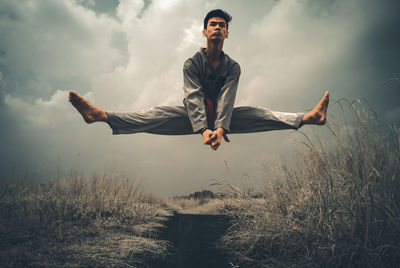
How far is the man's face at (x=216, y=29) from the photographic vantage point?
2295 millimetres

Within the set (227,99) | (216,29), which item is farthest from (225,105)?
(216,29)

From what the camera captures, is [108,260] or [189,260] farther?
[189,260]

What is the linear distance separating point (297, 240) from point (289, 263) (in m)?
0.25

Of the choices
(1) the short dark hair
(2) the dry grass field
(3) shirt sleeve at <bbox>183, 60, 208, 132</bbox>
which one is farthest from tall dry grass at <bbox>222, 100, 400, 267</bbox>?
(1) the short dark hair

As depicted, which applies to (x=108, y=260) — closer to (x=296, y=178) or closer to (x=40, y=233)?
(x=40, y=233)

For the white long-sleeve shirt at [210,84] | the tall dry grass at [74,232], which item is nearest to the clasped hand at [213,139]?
the white long-sleeve shirt at [210,84]

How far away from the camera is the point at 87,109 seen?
2.23 metres

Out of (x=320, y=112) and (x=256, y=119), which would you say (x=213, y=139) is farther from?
(x=320, y=112)

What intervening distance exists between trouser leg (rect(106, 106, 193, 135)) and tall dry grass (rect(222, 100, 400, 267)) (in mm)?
1080

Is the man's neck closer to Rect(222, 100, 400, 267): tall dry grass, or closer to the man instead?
the man

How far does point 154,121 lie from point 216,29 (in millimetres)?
1082

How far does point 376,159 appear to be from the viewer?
5.05ft

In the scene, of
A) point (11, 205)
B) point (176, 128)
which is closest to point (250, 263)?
point (176, 128)

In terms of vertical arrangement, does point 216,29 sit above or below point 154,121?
above
